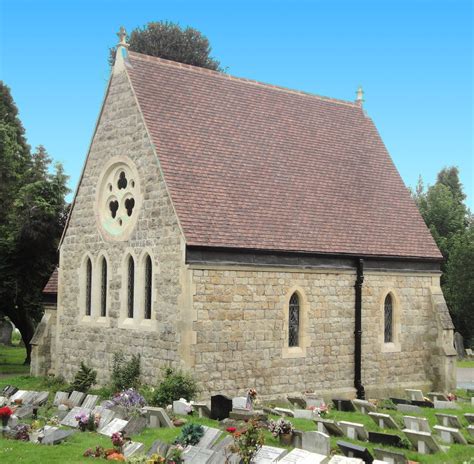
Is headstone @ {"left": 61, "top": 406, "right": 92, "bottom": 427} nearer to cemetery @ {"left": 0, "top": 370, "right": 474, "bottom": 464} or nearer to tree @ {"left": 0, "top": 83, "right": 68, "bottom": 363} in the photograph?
cemetery @ {"left": 0, "top": 370, "right": 474, "bottom": 464}

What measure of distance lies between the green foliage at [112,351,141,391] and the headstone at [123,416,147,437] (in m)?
4.54

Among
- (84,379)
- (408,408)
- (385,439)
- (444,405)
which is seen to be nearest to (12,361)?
(84,379)

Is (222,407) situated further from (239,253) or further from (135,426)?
(239,253)

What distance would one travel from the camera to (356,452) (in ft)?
43.4

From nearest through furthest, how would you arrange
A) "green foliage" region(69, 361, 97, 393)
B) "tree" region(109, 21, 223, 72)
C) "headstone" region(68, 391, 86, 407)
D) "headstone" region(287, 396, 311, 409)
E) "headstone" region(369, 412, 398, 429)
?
"headstone" region(369, 412, 398, 429)
"headstone" region(68, 391, 86, 407)
"headstone" region(287, 396, 311, 409)
"green foliage" region(69, 361, 97, 393)
"tree" region(109, 21, 223, 72)

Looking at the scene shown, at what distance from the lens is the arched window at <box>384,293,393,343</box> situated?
24.2 metres

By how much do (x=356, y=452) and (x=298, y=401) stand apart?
6504 millimetres

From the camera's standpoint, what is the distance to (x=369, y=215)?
81.7 feet

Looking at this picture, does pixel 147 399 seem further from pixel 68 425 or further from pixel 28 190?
pixel 28 190

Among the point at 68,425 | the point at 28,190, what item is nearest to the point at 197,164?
the point at 68,425

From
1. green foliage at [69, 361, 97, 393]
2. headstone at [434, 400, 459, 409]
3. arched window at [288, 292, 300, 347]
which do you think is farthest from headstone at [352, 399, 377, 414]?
green foliage at [69, 361, 97, 393]

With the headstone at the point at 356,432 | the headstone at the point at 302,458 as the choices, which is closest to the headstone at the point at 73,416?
the headstone at the point at 302,458

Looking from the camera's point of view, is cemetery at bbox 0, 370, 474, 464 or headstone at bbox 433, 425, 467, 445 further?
headstone at bbox 433, 425, 467, 445

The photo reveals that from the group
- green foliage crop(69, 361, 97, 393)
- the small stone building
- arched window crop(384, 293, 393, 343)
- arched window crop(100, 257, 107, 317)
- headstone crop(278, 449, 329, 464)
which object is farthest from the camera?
arched window crop(384, 293, 393, 343)
